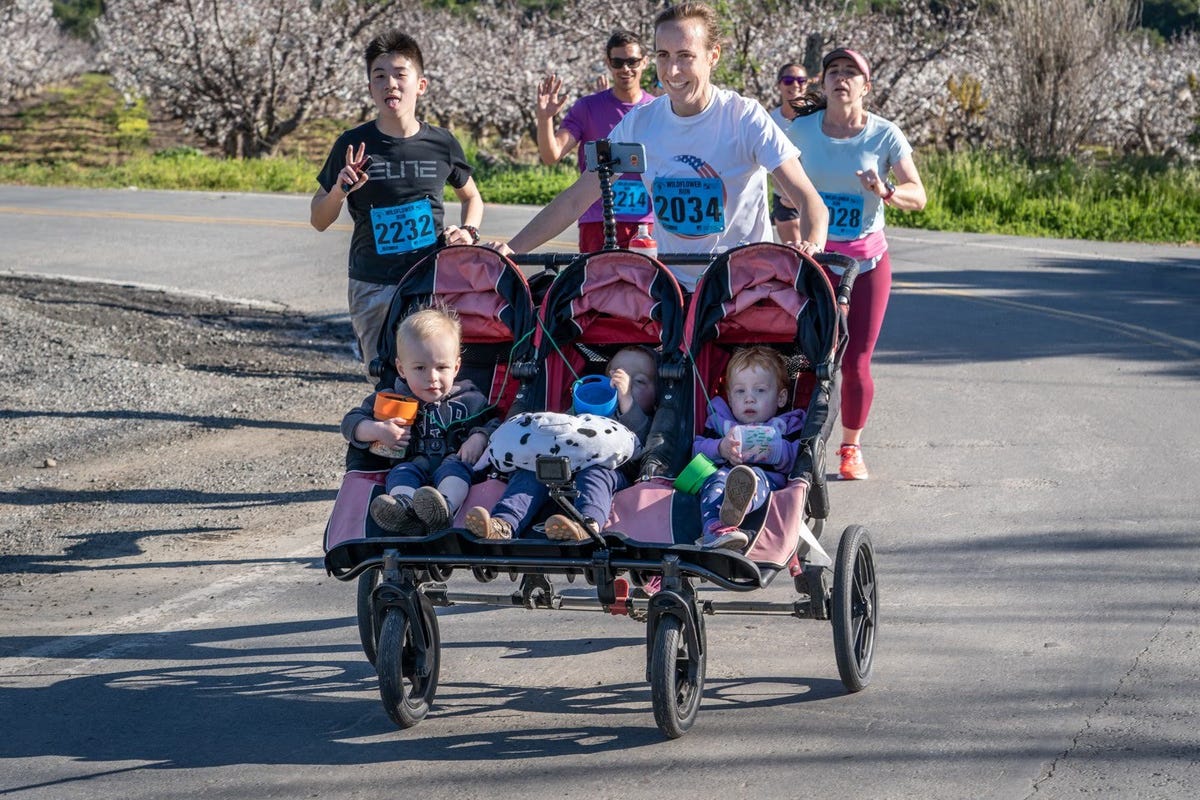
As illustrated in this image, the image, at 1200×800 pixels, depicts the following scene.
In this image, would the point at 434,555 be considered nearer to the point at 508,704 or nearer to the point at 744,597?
the point at 508,704

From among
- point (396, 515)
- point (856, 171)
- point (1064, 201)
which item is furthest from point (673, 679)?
point (1064, 201)

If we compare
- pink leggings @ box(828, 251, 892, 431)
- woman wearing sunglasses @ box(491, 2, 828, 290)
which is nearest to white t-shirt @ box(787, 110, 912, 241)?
pink leggings @ box(828, 251, 892, 431)

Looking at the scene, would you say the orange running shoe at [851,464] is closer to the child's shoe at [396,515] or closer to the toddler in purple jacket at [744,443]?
the toddler in purple jacket at [744,443]

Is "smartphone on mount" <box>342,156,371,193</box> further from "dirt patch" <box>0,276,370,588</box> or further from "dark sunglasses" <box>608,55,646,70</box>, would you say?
"dark sunglasses" <box>608,55,646,70</box>

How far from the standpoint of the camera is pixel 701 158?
5984mm

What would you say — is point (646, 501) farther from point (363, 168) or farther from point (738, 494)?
point (363, 168)

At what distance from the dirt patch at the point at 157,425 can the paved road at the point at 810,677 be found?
86cm

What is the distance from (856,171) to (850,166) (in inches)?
2.7

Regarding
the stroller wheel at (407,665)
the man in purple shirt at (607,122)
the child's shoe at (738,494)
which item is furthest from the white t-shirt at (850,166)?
the stroller wheel at (407,665)

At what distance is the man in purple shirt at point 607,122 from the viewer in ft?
25.4

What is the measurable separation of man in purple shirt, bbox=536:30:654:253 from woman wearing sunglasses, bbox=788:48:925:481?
0.91m

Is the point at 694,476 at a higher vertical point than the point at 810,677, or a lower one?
higher

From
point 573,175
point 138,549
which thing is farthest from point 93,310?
point 573,175

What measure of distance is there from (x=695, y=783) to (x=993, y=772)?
34.0 inches
